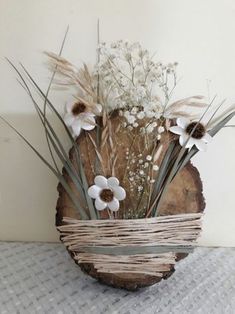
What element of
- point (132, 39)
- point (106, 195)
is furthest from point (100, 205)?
point (132, 39)

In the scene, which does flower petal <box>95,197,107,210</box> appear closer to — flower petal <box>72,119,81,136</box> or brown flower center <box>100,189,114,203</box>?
brown flower center <box>100,189,114,203</box>

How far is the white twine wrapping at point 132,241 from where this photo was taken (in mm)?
758

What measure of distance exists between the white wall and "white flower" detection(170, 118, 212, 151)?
0.52 ft

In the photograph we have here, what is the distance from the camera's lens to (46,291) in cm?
81

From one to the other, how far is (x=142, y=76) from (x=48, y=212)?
1.51ft

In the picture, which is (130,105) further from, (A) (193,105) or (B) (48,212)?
(B) (48,212)

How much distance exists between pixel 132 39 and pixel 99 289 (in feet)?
2.04

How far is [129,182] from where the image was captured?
2.63 feet

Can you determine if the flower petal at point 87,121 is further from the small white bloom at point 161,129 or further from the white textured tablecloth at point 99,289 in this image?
the white textured tablecloth at point 99,289

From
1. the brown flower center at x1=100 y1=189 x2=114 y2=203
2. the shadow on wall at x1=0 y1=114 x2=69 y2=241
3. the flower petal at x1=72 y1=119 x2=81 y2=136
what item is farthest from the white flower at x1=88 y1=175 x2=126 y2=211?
the shadow on wall at x1=0 y1=114 x2=69 y2=241

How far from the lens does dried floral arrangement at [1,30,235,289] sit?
2.52 feet

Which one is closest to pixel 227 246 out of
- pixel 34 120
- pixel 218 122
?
pixel 218 122

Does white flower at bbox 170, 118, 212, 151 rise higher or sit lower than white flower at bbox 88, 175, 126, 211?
higher

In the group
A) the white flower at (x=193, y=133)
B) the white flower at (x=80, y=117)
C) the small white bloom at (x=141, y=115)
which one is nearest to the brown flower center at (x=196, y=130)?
the white flower at (x=193, y=133)
